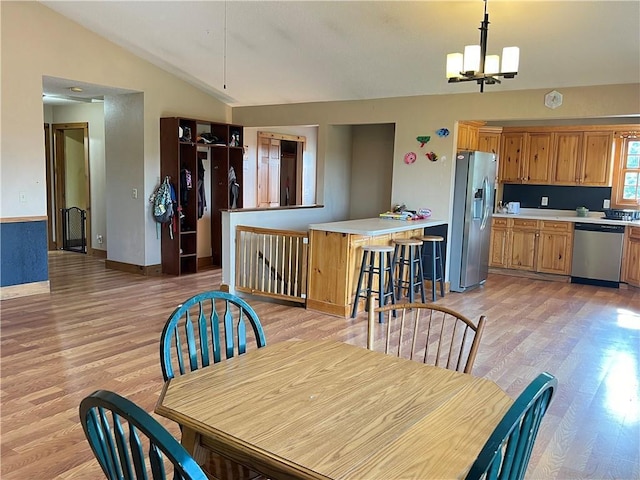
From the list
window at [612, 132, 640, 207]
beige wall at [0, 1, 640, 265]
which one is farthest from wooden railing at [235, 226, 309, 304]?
window at [612, 132, 640, 207]

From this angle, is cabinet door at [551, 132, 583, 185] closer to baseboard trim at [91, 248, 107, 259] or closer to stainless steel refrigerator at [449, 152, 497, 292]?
stainless steel refrigerator at [449, 152, 497, 292]

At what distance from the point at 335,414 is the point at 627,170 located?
7331 millimetres

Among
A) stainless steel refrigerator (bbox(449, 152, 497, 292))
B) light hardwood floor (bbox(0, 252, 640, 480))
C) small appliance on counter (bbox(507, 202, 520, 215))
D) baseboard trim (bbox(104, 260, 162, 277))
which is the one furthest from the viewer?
small appliance on counter (bbox(507, 202, 520, 215))

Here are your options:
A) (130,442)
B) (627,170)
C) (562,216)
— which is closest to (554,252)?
(562,216)

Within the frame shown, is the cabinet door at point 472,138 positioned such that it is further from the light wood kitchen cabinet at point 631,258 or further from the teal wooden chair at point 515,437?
the teal wooden chair at point 515,437

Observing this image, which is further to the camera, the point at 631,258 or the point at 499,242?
the point at 499,242

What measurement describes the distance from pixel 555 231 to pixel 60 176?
7911 millimetres

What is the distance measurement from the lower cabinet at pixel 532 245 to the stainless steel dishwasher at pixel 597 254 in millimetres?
104

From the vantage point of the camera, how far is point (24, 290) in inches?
227

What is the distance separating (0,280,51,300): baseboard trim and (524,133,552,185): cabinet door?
6655 millimetres

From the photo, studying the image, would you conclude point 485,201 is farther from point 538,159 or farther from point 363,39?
point 363,39

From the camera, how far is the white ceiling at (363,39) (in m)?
4.57

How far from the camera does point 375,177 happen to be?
8273 millimetres

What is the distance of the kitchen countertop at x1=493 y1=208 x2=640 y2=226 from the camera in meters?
6.89
